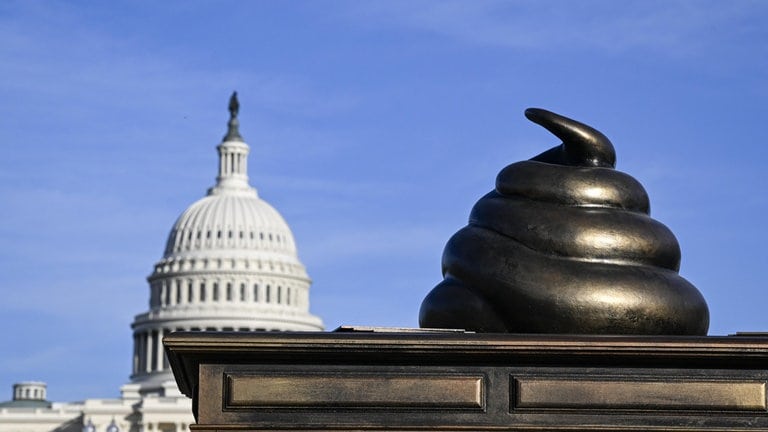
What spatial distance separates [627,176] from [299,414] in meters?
2.59

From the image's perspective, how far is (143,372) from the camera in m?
155

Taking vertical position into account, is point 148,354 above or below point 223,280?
below

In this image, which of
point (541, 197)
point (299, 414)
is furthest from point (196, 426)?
point (541, 197)

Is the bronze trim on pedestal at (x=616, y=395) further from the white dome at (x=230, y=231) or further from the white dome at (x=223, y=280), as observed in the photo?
the white dome at (x=230, y=231)

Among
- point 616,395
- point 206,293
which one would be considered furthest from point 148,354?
point 616,395

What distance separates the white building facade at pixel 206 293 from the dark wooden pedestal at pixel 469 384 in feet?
443

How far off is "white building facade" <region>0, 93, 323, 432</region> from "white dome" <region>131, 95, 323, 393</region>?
0.25 ft

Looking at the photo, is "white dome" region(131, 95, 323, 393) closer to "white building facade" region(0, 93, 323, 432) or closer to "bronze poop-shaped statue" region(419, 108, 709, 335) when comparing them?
"white building facade" region(0, 93, 323, 432)

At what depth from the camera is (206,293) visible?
504 feet

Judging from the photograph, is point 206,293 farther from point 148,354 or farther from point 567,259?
point 567,259

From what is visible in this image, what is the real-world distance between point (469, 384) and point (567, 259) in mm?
1237

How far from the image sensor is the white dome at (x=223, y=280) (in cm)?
15125

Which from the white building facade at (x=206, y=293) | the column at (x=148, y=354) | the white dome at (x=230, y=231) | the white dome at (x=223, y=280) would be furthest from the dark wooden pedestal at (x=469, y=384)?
the column at (x=148, y=354)

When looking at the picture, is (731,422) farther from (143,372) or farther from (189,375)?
(143,372)
